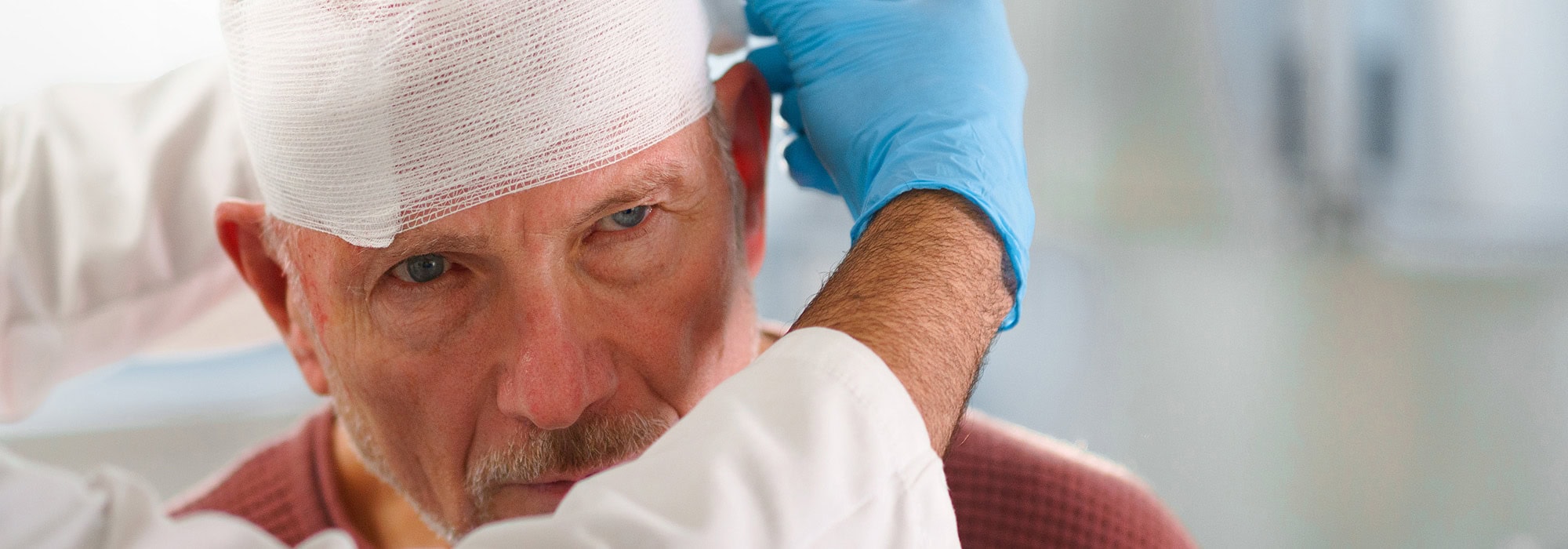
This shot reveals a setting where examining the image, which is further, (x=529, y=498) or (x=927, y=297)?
(x=529, y=498)

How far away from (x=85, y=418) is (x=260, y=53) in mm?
1978

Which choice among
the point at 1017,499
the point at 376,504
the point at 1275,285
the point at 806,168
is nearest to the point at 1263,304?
the point at 1275,285

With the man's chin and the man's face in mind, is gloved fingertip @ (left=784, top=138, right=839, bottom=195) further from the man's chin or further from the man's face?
the man's chin

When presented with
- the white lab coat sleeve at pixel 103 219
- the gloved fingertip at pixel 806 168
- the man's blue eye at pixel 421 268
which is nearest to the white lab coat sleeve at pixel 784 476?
the man's blue eye at pixel 421 268

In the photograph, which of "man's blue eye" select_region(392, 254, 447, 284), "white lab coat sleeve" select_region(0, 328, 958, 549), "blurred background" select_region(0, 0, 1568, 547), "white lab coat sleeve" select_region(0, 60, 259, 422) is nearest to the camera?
"white lab coat sleeve" select_region(0, 328, 958, 549)

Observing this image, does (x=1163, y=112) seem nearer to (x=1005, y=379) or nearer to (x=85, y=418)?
(x=1005, y=379)

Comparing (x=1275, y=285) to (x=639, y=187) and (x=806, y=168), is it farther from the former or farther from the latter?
(x=639, y=187)

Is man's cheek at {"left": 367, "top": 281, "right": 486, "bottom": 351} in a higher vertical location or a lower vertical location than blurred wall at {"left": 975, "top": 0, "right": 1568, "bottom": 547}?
higher

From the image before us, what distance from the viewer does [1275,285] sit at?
2.88 meters

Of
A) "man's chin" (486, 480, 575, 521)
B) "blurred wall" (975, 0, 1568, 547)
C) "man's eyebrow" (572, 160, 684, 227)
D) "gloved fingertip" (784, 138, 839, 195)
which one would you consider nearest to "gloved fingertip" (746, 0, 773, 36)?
"gloved fingertip" (784, 138, 839, 195)

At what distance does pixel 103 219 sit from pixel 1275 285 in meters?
2.54

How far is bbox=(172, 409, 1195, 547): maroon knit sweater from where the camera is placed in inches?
54.1

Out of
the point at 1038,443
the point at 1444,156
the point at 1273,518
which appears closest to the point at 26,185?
the point at 1038,443

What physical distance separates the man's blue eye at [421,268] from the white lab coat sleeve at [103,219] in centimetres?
61
